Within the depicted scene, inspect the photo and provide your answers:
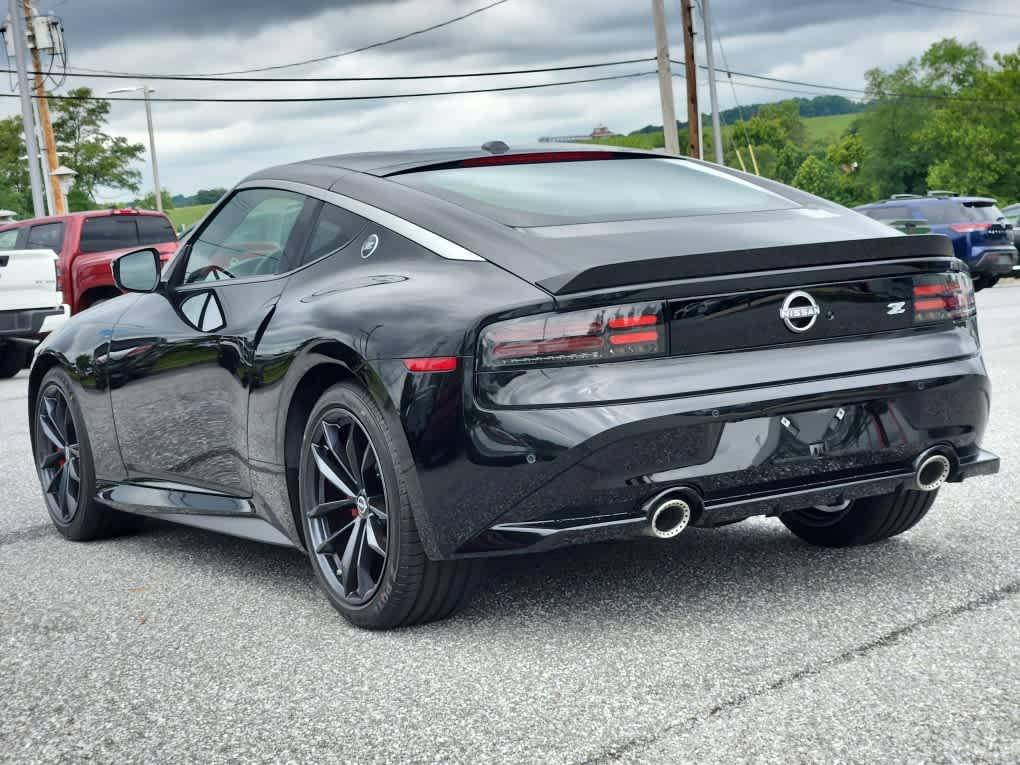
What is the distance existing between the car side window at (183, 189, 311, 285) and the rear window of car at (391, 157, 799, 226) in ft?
1.51

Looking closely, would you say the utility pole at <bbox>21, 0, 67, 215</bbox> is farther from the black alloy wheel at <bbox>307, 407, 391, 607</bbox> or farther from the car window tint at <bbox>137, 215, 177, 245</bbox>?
the black alloy wheel at <bbox>307, 407, 391, 607</bbox>

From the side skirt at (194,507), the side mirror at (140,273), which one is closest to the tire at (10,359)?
the side skirt at (194,507)

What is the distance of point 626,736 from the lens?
296 centimetres

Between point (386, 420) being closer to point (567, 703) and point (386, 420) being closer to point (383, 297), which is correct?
point (383, 297)

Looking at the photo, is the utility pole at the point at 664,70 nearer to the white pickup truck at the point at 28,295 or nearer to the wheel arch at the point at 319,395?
the white pickup truck at the point at 28,295

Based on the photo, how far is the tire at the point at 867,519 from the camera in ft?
15.0

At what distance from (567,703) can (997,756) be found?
969 mm

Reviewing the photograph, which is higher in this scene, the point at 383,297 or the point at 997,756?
the point at 383,297

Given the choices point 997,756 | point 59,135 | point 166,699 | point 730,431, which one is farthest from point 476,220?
point 59,135

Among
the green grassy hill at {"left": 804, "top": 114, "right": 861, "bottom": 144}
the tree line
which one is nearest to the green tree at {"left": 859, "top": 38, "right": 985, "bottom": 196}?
the tree line

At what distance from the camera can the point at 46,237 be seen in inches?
704

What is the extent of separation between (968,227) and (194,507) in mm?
20326

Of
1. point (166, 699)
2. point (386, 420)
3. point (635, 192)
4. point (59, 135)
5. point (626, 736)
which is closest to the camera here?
point (626, 736)

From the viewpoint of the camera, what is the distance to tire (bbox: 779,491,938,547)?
15.0 feet
